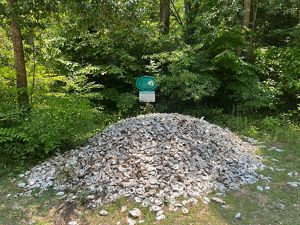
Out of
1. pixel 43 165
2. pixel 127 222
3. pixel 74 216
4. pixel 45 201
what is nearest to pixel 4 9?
pixel 43 165

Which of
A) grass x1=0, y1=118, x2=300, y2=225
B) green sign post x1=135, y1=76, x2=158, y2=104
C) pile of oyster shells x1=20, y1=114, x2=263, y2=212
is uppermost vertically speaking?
green sign post x1=135, y1=76, x2=158, y2=104

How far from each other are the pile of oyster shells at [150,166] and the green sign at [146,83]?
4.46 feet

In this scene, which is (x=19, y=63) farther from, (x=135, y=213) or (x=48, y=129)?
(x=135, y=213)

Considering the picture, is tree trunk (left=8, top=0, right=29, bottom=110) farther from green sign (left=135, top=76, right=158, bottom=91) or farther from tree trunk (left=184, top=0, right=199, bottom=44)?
tree trunk (left=184, top=0, right=199, bottom=44)

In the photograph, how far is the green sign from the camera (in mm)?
7043

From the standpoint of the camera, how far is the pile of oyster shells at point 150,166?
4379 millimetres

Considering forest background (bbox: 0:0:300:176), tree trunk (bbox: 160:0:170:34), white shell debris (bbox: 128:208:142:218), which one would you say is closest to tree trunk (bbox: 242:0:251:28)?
forest background (bbox: 0:0:300:176)

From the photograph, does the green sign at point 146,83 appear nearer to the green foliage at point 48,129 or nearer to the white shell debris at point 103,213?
the green foliage at point 48,129

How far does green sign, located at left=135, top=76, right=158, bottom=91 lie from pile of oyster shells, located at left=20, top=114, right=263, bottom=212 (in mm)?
1358

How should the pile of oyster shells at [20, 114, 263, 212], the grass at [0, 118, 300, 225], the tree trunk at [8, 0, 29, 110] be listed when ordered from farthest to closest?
the tree trunk at [8, 0, 29, 110] < the pile of oyster shells at [20, 114, 263, 212] < the grass at [0, 118, 300, 225]

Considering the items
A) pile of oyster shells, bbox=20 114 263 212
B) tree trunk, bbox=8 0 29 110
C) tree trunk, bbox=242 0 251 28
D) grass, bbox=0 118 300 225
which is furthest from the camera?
tree trunk, bbox=242 0 251 28

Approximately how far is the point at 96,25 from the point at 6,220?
3256mm

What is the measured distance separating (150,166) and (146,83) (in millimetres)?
2763

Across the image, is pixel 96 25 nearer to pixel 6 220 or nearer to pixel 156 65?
pixel 156 65
